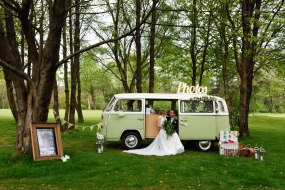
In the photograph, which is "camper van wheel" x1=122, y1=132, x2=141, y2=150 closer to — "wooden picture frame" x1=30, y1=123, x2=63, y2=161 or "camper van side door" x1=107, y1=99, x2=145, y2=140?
"camper van side door" x1=107, y1=99, x2=145, y2=140

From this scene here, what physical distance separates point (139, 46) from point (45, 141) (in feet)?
40.4

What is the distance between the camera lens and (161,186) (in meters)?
9.15

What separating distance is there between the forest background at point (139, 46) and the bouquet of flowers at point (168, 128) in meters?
3.51

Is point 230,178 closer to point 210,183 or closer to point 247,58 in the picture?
point 210,183

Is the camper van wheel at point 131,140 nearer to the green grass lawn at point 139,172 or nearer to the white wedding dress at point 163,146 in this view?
the white wedding dress at point 163,146

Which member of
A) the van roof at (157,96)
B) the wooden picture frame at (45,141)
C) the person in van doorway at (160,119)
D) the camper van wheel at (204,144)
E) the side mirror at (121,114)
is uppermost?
the van roof at (157,96)

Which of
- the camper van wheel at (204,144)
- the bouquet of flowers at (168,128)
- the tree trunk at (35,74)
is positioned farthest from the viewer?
the camper van wheel at (204,144)

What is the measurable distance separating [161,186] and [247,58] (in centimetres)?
1233

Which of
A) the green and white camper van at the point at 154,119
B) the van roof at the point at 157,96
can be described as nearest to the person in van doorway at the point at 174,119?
the green and white camper van at the point at 154,119

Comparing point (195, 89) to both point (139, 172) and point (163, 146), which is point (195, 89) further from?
point (139, 172)

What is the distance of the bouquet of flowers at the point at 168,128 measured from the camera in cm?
1420

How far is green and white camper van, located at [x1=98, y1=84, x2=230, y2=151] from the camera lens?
579 inches

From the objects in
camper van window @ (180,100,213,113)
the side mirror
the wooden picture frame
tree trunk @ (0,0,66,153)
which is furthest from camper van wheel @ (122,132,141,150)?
tree trunk @ (0,0,66,153)

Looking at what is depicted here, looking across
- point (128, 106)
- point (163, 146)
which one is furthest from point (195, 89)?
point (163, 146)
